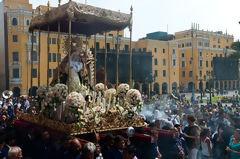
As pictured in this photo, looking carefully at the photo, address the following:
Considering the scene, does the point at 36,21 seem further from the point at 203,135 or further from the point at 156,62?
the point at 156,62

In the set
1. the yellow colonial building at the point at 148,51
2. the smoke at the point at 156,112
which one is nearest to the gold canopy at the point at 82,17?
the smoke at the point at 156,112

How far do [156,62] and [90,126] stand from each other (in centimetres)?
4481

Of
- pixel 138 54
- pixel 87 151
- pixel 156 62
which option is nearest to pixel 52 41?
pixel 138 54

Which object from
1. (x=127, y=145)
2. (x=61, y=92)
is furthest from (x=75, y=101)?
(x=127, y=145)

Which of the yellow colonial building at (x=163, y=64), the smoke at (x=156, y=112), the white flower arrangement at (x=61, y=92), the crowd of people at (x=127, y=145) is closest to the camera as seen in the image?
the crowd of people at (x=127, y=145)

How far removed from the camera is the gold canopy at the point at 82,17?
746 cm

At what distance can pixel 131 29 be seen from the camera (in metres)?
9.09

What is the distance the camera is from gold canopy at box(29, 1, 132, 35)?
294 inches

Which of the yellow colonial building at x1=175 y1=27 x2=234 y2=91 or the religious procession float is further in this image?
the yellow colonial building at x1=175 y1=27 x2=234 y2=91

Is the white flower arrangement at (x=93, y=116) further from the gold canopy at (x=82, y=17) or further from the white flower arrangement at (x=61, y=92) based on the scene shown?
the gold canopy at (x=82, y=17)

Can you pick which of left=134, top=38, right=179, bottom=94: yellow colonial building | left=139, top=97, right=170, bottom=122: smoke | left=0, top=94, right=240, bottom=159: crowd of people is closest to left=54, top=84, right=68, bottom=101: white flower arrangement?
left=0, top=94, right=240, bottom=159: crowd of people

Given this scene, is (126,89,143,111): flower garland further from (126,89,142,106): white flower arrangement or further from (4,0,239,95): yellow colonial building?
(4,0,239,95): yellow colonial building

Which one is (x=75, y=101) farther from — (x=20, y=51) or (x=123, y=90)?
(x=20, y=51)

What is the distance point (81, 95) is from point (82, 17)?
2.49 meters
